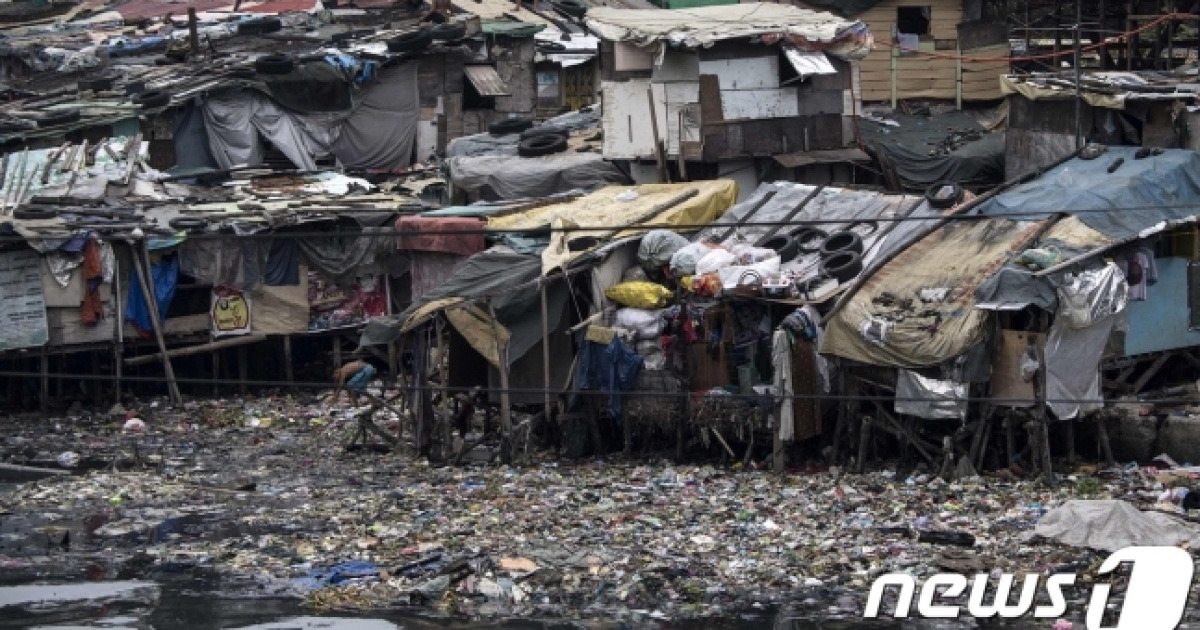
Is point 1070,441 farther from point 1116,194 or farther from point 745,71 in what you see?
point 745,71

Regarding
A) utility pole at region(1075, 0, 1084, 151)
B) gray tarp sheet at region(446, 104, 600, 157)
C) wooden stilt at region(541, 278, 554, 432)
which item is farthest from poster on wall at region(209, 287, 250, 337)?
utility pole at region(1075, 0, 1084, 151)

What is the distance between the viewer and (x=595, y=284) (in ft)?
71.9

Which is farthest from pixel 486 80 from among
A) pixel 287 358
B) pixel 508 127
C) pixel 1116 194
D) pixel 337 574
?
pixel 337 574

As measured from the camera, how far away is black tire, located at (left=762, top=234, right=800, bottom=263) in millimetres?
21797

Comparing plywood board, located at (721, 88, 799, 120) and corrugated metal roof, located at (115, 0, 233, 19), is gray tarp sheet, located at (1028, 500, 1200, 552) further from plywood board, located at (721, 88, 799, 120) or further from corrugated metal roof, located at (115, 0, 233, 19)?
corrugated metal roof, located at (115, 0, 233, 19)

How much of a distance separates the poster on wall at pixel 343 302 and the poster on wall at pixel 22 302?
352 centimetres

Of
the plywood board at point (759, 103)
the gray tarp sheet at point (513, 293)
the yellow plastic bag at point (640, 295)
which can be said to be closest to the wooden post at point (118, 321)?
the gray tarp sheet at point (513, 293)

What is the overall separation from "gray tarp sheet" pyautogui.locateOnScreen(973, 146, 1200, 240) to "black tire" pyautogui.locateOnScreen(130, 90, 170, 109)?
14.2 meters

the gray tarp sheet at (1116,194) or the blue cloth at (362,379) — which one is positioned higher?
the gray tarp sheet at (1116,194)

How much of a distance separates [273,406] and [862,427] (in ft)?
28.9

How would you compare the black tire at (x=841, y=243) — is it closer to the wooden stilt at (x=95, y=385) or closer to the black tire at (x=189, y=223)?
the black tire at (x=189, y=223)

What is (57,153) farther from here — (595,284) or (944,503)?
(944,503)

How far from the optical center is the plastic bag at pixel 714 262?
21.3m

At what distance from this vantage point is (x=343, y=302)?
91.6ft
